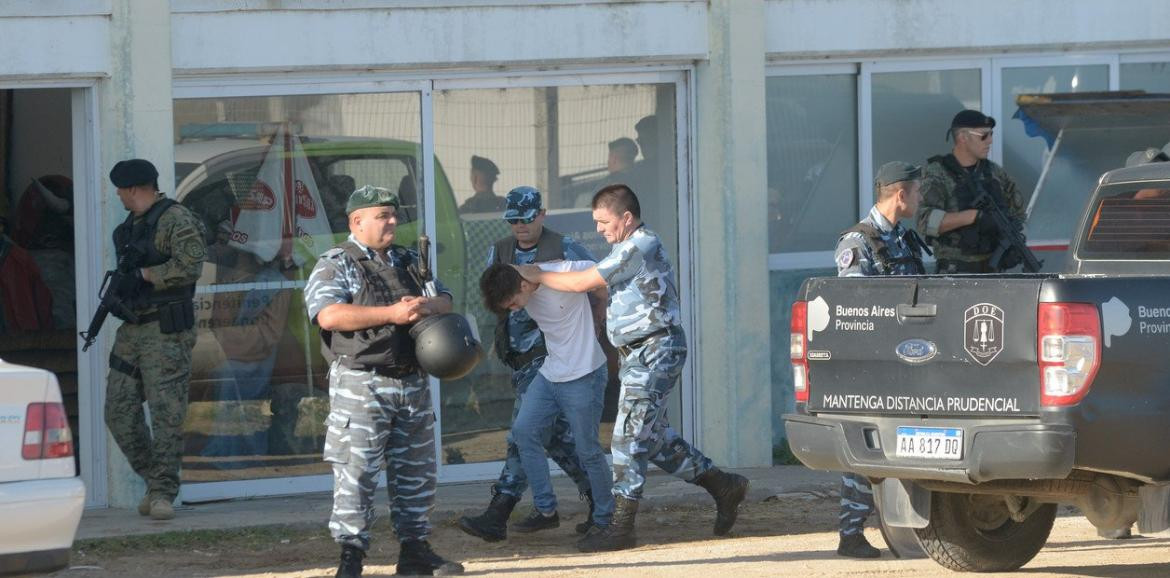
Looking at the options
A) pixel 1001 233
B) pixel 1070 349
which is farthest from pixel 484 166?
pixel 1070 349

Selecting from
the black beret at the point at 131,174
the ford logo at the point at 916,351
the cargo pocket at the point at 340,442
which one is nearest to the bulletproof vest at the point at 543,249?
the cargo pocket at the point at 340,442

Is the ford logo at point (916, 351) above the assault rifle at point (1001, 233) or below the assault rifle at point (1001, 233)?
below

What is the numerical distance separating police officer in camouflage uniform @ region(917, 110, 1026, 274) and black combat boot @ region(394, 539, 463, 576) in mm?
4084

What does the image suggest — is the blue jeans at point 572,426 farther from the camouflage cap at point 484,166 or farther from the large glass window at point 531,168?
the camouflage cap at point 484,166

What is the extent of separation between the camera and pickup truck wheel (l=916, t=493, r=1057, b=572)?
737cm

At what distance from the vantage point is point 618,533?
27.8 feet

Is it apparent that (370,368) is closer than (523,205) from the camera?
Yes

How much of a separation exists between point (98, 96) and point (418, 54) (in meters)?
1.80

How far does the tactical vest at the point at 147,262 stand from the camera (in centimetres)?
916

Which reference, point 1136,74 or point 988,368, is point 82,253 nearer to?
point 988,368

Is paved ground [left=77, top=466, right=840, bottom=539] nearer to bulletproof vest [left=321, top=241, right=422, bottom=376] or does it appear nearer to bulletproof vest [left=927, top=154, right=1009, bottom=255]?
bulletproof vest [left=927, top=154, right=1009, bottom=255]

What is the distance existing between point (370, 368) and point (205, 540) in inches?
83.2

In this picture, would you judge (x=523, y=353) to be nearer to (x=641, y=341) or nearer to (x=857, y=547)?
(x=641, y=341)

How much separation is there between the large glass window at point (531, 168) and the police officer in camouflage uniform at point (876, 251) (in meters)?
2.86
